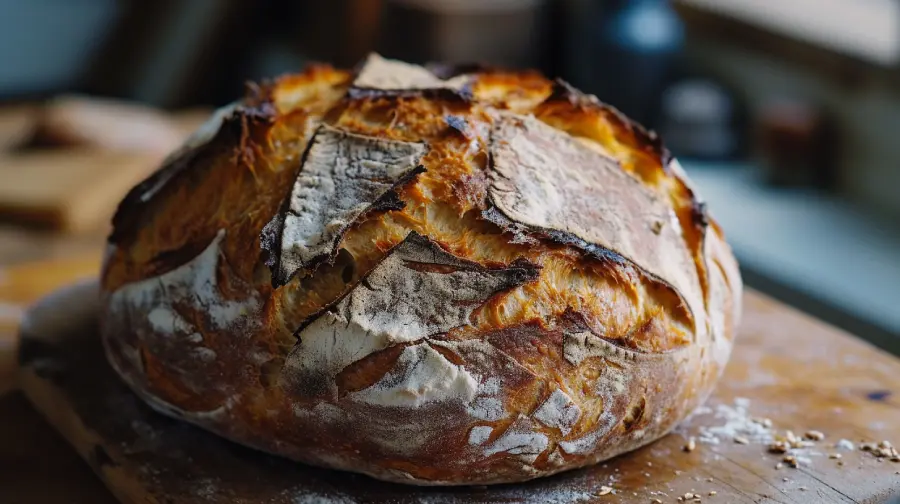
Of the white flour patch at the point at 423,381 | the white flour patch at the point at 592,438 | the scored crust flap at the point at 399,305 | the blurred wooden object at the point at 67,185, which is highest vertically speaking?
the scored crust flap at the point at 399,305

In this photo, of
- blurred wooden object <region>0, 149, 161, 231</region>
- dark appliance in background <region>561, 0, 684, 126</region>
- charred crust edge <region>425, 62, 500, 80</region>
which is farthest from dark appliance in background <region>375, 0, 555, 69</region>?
charred crust edge <region>425, 62, 500, 80</region>

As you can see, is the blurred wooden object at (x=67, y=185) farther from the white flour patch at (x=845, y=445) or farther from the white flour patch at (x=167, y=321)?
the white flour patch at (x=845, y=445)

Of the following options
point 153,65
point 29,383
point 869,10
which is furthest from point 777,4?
point 29,383

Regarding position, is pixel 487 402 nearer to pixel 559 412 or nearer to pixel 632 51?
pixel 559 412

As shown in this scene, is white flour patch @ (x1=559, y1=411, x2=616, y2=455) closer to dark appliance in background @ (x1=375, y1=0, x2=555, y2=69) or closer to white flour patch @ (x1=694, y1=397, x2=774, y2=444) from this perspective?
white flour patch @ (x1=694, y1=397, x2=774, y2=444)

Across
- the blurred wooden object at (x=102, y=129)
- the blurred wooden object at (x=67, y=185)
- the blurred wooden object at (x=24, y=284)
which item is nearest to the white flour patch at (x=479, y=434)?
the blurred wooden object at (x=24, y=284)

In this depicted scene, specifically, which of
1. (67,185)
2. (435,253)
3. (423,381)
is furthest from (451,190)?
(67,185)

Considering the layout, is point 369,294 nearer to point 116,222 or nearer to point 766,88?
point 116,222
